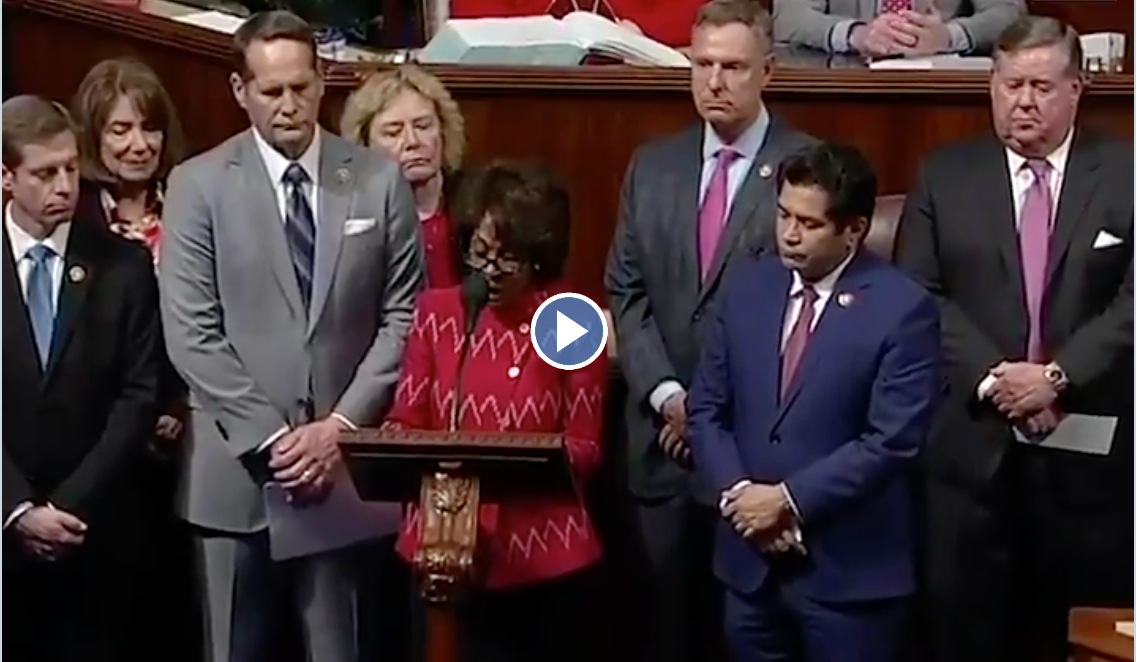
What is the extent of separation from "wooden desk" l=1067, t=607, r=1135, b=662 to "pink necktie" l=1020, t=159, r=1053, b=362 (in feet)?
1.46

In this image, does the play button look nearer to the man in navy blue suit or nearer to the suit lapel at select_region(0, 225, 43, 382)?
the man in navy blue suit

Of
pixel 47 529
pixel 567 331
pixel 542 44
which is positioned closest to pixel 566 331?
pixel 567 331

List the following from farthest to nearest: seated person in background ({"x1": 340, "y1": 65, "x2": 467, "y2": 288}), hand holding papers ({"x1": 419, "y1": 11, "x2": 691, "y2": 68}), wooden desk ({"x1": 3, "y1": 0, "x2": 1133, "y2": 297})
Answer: hand holding papers ({"x1": 419, "y1": 11, "x2": 691, "y2": 68}), wooden desk ({"x1": 3, "y1": 0, "x2": 1133, "y2": 297}), seated person in background ({"x1": 340, "y1": 65, "x2": 467, "y2": 288})

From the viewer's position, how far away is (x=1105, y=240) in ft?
11.2

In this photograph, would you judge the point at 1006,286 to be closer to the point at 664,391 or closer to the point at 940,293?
the point at 940,293

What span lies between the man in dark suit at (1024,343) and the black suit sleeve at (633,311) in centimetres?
41

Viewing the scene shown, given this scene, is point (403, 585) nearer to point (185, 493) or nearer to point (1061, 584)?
point (185, 493)

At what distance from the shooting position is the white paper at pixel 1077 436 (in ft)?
11.2

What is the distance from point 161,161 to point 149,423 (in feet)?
1.50

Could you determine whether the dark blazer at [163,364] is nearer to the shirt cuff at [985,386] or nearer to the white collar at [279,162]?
the white collar at [279,162]

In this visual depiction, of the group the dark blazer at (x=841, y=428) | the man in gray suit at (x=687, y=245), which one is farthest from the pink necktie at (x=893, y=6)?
the dark blazer at (x=841, y=428)

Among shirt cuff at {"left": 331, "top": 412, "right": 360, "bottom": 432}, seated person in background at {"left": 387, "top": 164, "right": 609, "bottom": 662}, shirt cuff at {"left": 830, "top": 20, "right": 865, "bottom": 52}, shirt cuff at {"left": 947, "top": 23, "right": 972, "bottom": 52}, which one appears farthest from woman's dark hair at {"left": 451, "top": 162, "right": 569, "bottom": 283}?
shirt cuff at {"left": 947, "top": 23, "right": 972, "bottom": 52}

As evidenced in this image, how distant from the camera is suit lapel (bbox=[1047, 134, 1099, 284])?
3.44 m

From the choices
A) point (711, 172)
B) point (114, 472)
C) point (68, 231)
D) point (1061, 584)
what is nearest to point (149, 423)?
point (114, 472)
